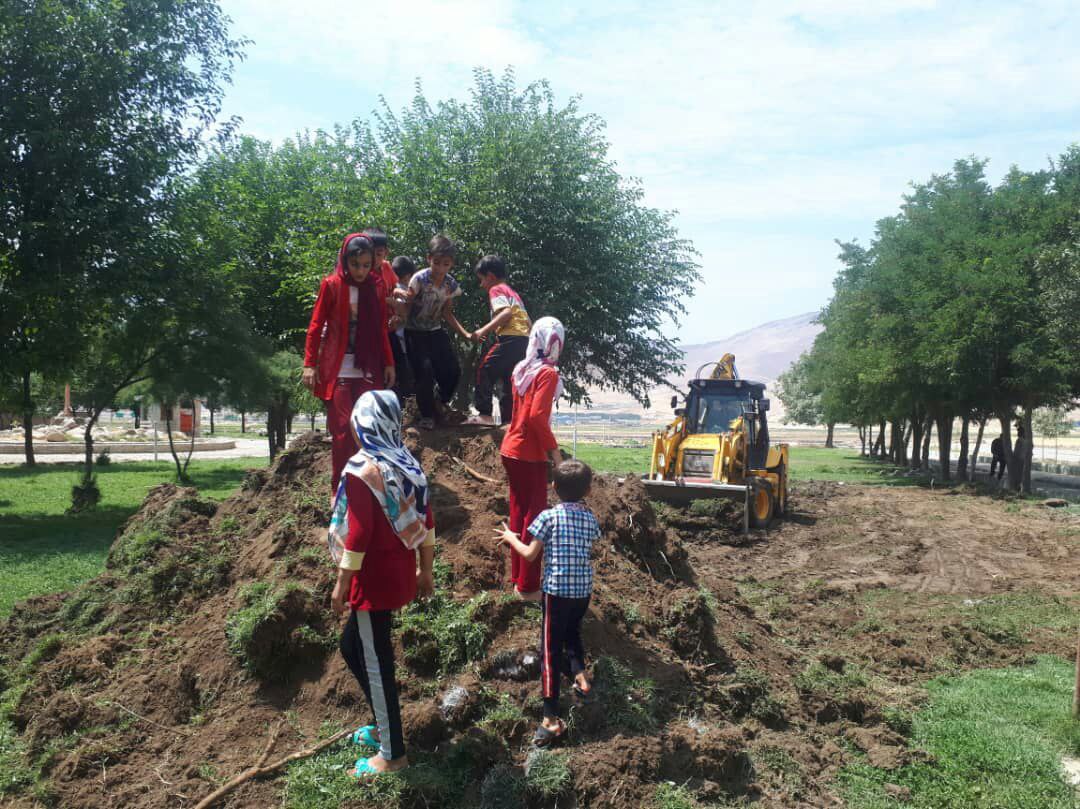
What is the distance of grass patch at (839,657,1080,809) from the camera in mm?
4922

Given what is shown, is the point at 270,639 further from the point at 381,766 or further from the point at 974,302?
the point at 974,302

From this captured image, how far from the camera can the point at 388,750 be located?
433 cm

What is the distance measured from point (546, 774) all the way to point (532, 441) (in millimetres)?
2074

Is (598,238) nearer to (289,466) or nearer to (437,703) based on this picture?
(289,466)

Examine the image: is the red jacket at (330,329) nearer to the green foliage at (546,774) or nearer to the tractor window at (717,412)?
the green foliage at (546,774)

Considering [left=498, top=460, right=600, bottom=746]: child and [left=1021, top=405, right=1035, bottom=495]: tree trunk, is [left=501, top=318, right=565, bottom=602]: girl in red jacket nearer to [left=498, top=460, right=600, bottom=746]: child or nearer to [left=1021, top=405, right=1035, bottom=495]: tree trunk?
[left=498, top=460, right=600, bottom=746]: child

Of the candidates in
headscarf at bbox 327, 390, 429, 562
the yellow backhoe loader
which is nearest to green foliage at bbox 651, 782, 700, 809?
headscarf at bbox 327, 390, 429, 562

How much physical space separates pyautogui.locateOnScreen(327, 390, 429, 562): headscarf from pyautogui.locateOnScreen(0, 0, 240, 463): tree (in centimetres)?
1156

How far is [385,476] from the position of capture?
417 centimetres

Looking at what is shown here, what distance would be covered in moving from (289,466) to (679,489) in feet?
Answer: 27.0

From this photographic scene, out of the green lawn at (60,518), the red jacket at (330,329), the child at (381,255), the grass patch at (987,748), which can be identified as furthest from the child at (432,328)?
the green lawn at (60,518)

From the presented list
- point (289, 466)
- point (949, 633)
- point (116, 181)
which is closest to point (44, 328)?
point (116, 181)

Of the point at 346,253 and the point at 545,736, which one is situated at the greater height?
the point at 346,253

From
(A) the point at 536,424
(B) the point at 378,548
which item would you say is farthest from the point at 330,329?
(B) the point at 378,548
